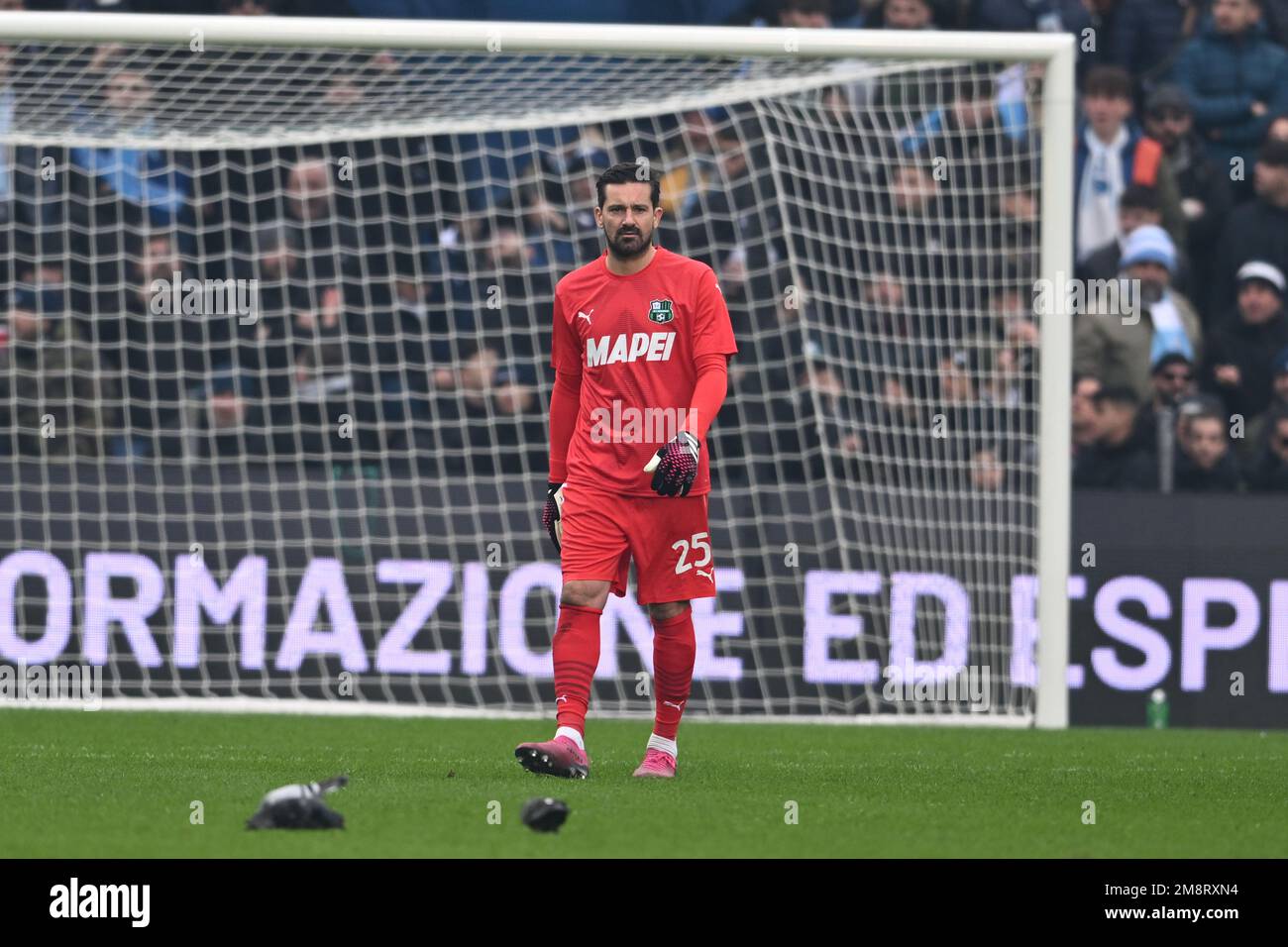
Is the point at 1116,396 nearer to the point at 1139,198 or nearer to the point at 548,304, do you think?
the point at 1139,198

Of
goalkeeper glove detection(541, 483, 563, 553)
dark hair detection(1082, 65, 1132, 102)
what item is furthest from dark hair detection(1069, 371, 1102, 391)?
goalkeeper glove detection(541, 483, 563, 553)

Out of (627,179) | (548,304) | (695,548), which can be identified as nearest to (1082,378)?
(548,304)

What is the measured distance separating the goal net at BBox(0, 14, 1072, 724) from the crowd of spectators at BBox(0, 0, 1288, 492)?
0.03m

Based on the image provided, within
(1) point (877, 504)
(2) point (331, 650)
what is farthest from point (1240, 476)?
(2) point (331, 650)

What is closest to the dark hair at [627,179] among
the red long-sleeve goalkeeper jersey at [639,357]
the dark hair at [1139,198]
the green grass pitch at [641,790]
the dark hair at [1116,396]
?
the red long-sleeve goalkeeper jersey at [639,357]

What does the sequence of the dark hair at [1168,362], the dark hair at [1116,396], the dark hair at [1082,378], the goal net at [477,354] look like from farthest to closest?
1. the dark hair at [1168,362]
2. the dark hair at [1082,378]
3. the dark hair at [1116,396]
4. the goal net at [477,354]

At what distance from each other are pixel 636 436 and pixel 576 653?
2.18 ft

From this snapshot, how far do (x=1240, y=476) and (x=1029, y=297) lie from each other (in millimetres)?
1464

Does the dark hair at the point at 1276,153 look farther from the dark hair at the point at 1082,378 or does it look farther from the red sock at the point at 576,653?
the red sock at the point at 576,653

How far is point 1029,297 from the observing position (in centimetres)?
1036

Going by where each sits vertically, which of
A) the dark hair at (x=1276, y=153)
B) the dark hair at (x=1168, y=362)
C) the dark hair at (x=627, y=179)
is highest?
the dark hair at (x=1276, y=153)

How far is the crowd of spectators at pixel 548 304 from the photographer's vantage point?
9.92 m

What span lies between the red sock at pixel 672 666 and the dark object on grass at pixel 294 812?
160cm

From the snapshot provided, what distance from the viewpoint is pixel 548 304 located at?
33.8ft
